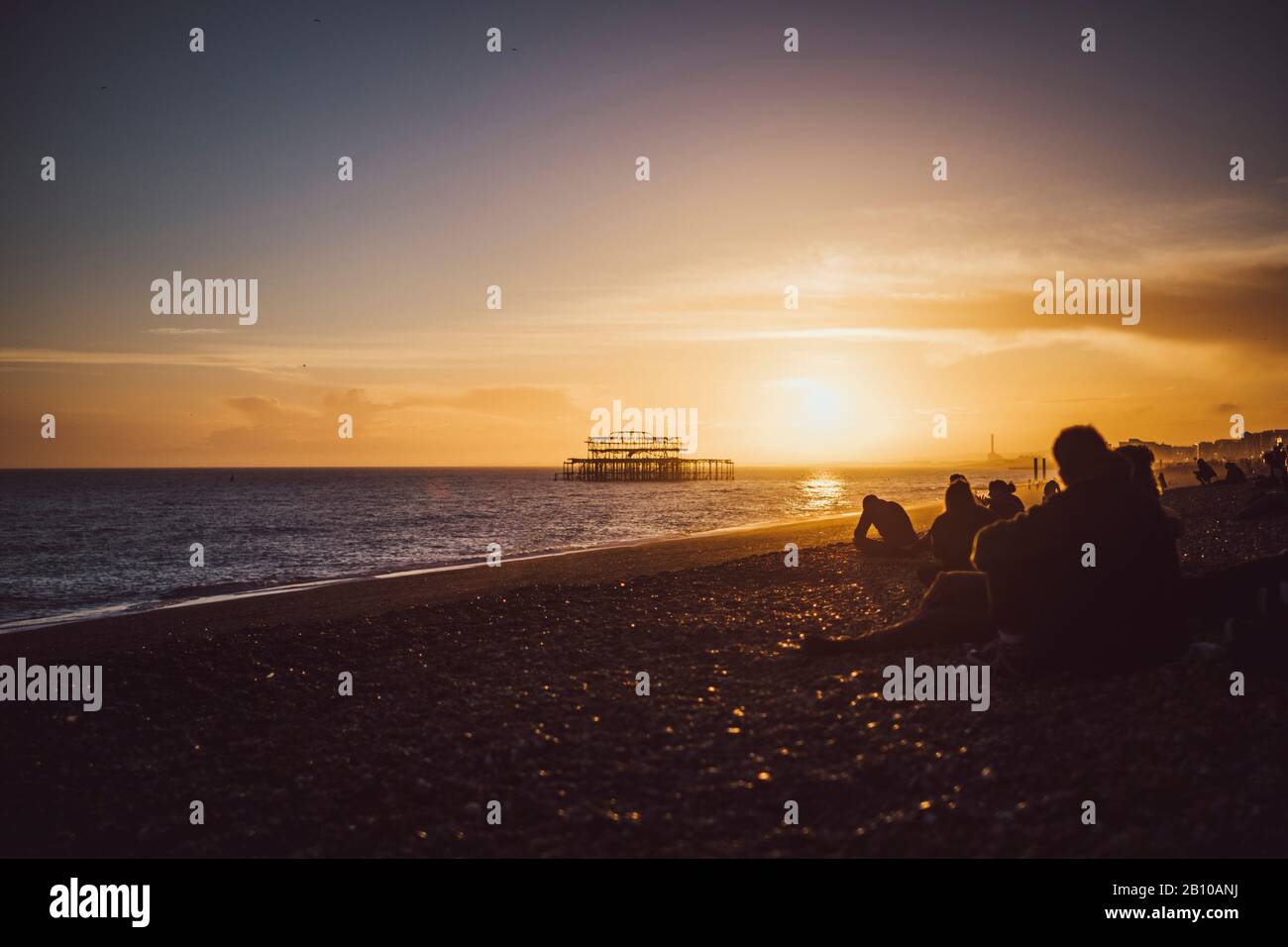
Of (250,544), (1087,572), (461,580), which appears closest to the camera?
(1087,572)

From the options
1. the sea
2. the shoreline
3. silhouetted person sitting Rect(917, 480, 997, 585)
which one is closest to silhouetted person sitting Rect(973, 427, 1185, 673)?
silhouetted person sitting Rect(917, 480, 997, 585)

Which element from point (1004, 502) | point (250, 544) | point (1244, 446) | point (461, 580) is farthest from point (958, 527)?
point (1244, 446)

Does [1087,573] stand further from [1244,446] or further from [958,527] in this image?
[1244,446]

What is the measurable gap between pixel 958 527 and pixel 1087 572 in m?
5.78

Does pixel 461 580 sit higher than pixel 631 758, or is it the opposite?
pixel 631 758

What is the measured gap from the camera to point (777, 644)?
9352 mm

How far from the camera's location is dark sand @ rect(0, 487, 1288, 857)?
4.50 meters

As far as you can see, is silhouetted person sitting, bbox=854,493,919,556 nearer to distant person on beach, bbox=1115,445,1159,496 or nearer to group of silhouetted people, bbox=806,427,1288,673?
distant person on beach, bbox=1115,445,1159,496

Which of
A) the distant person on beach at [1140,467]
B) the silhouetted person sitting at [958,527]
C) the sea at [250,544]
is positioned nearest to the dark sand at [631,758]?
the silhouetted person sitting at [958,527]

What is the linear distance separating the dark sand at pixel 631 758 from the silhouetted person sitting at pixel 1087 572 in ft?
1.00

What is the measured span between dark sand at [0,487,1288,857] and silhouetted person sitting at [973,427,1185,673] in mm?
306

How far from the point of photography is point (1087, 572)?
594 centimetres

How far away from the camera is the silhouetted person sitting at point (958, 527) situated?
1142 centimetres
